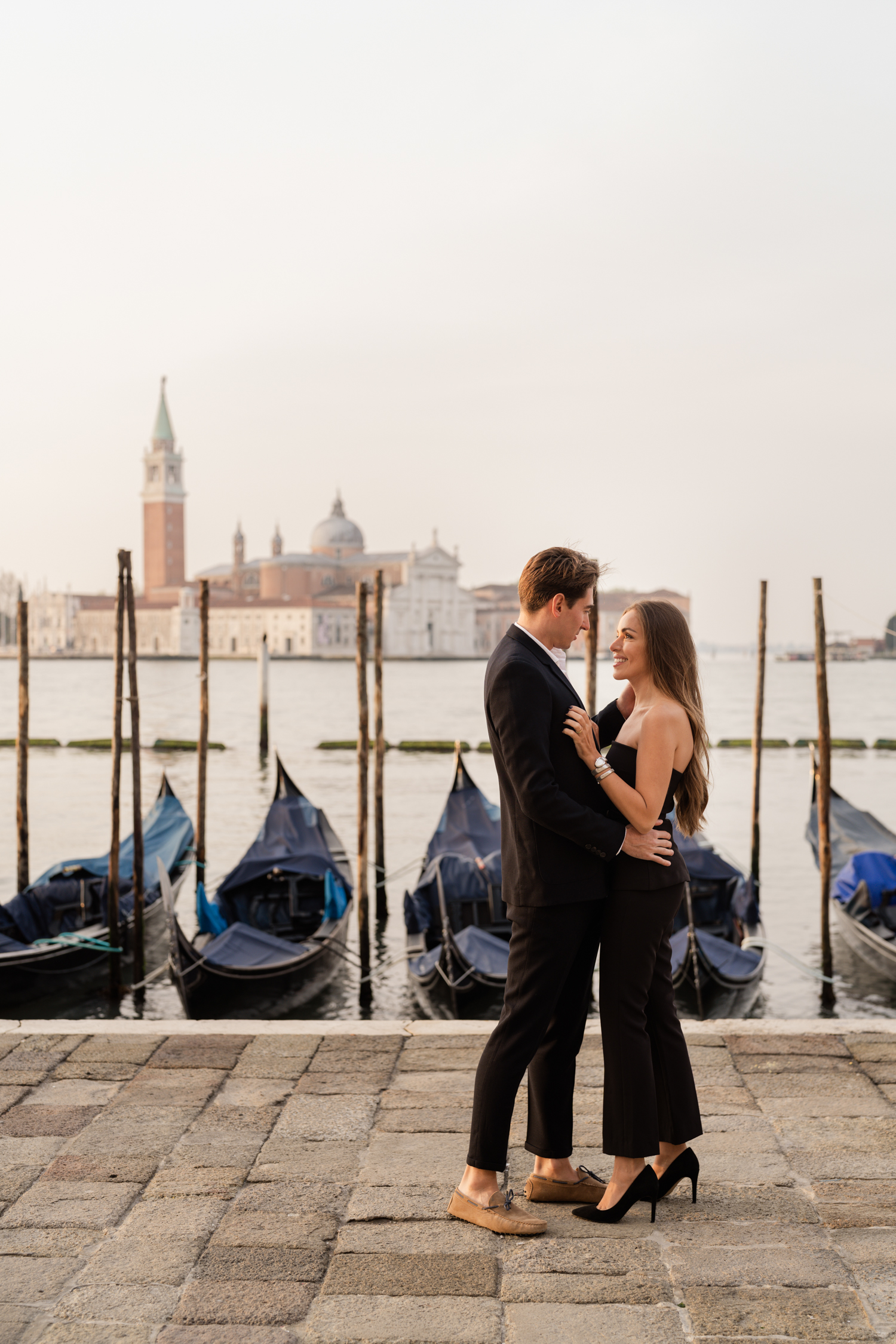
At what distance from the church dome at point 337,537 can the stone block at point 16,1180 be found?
8852 centimetres

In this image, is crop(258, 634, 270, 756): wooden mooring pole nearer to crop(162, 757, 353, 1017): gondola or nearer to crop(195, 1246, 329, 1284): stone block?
crop(162, 757, 353, 1017): gondola

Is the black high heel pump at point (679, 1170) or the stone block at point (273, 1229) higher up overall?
the black high heel pump at point (679, 1170)

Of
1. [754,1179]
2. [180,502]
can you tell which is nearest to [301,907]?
[754,1179]

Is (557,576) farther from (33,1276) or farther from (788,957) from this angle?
(788,957)

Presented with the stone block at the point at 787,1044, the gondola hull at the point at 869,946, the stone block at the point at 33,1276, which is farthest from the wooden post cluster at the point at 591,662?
the stone block at the point at 33,1276

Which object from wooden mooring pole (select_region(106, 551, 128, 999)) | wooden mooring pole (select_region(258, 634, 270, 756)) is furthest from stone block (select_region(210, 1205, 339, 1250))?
wooden mooring pole (select_region(258, 634, 270, 756))

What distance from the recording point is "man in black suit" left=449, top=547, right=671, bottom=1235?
184 cm

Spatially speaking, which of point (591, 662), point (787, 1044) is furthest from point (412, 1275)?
point (591, 662)

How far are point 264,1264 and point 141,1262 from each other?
0.20 meters

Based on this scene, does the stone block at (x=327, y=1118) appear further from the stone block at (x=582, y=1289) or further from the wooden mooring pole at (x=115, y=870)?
the wooden mooring pole at (x=115, y=870)

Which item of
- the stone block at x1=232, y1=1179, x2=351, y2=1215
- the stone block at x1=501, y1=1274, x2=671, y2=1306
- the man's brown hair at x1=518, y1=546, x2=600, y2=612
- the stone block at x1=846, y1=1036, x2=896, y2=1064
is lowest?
the stone block at x1=846, y1=1036, x2=896, y2=1064

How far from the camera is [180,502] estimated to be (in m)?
85.3

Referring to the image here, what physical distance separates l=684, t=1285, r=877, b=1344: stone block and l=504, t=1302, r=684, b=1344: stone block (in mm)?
45

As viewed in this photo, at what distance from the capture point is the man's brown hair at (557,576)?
6.19 feet
